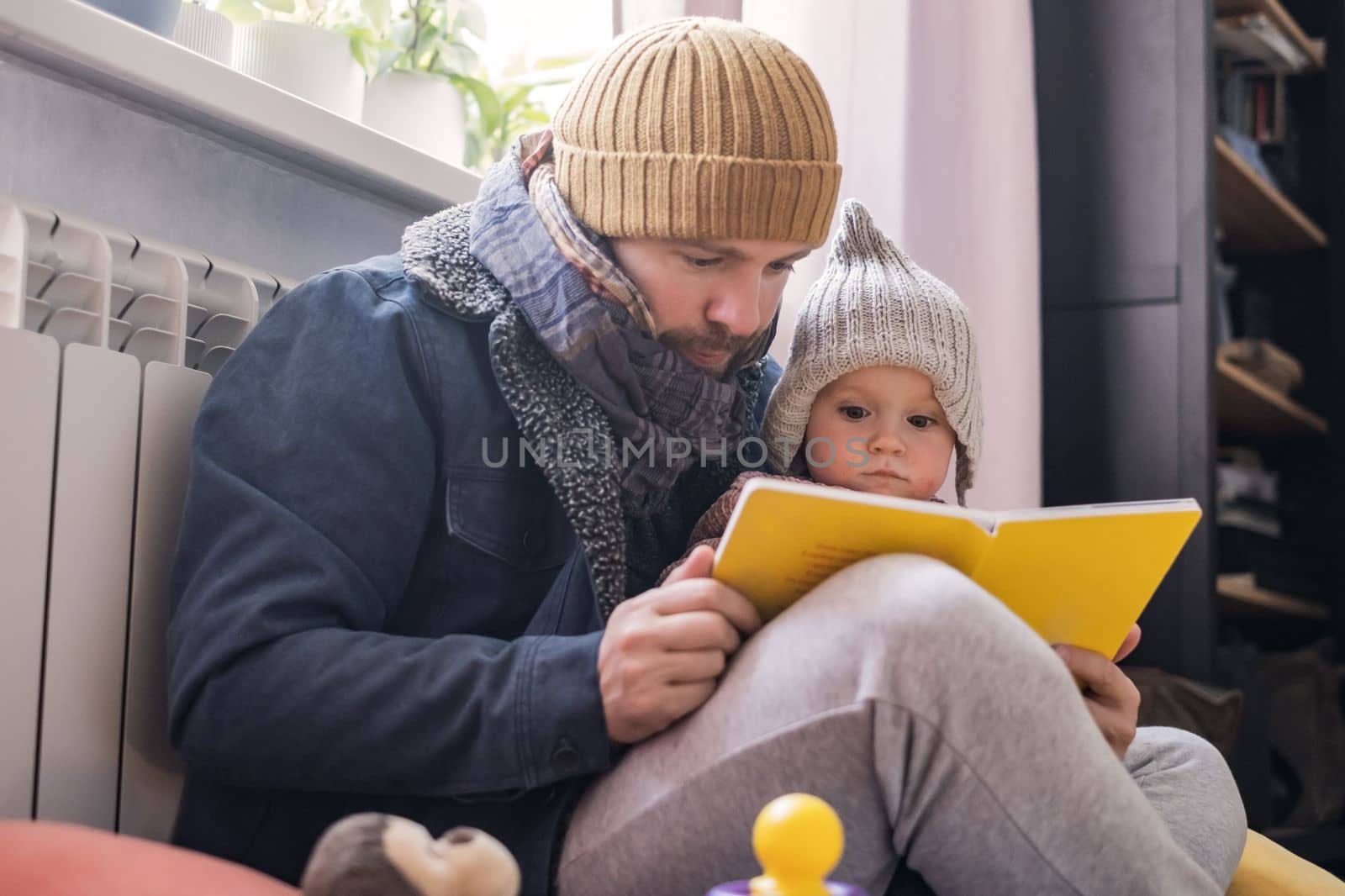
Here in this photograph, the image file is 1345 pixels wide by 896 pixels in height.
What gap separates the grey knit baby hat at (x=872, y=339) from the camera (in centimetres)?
135

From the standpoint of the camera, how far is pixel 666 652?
0.90 meters

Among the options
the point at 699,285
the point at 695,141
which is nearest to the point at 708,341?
the point at 699,285

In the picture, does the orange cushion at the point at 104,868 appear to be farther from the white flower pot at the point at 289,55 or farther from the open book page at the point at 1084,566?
the white flower pot at the point at 289,55

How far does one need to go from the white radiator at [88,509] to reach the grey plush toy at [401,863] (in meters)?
0.43

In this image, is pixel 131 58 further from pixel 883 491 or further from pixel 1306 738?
pixel 1306 738

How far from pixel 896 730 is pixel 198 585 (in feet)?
1.64

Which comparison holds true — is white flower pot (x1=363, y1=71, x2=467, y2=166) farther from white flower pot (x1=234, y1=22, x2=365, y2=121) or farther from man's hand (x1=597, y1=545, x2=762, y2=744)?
man's hand (x1=597, y1=545, x2=762, y2=744)

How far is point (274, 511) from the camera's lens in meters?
0.97

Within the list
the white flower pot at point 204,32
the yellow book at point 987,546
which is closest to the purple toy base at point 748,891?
the yellow book at point 987,546

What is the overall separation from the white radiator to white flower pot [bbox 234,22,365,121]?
0.39 m

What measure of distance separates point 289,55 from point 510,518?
68 cm

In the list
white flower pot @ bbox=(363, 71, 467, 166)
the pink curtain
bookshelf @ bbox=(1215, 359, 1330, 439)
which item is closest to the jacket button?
white flower pot @ bbox=(363, 71, 467, 166)

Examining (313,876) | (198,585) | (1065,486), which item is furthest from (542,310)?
(1065,486)

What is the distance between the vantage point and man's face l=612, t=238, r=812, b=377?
1.19m
